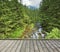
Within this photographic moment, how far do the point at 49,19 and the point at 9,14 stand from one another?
7237mm

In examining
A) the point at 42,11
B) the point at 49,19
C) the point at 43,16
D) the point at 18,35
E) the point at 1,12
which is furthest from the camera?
the point at 42,11

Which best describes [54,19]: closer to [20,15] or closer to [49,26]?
[49,26]

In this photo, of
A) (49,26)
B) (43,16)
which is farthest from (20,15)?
(49,26)

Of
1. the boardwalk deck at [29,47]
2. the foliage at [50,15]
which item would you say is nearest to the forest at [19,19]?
the foliage at [50,15]

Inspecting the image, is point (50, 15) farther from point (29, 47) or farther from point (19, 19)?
point (29, 47)

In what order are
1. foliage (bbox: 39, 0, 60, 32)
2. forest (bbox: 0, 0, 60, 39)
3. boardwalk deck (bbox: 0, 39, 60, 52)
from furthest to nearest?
1. foliage (bbox: 39, 0, 60, 32)
2. forest (bbox: 0, 0, 60, 39)
3. boardwalk deck (bbox: 0, 39, 60, 52)

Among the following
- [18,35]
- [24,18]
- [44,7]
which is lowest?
[18,35]

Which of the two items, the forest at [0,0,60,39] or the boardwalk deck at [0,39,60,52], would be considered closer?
the boardwalk deck at [0,39,60,52]

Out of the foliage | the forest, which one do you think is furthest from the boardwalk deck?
the foliage

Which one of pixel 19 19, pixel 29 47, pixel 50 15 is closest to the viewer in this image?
pixel 29 47

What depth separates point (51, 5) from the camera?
30.0 metres

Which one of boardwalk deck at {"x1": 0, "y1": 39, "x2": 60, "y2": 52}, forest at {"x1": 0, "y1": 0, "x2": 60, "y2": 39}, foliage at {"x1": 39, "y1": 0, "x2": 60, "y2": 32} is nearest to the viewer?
boardwalk deck at {"x1": 0, "y1": 39, "x2": 60, "y2": 52}

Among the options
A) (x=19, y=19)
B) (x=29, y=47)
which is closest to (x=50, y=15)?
(x=19, y=19)

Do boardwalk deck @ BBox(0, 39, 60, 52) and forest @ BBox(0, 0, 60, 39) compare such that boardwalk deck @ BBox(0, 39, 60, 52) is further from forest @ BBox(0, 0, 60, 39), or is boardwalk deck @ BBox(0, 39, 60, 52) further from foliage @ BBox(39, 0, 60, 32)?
foliage @ BBox(39, 0, 60, 32)
